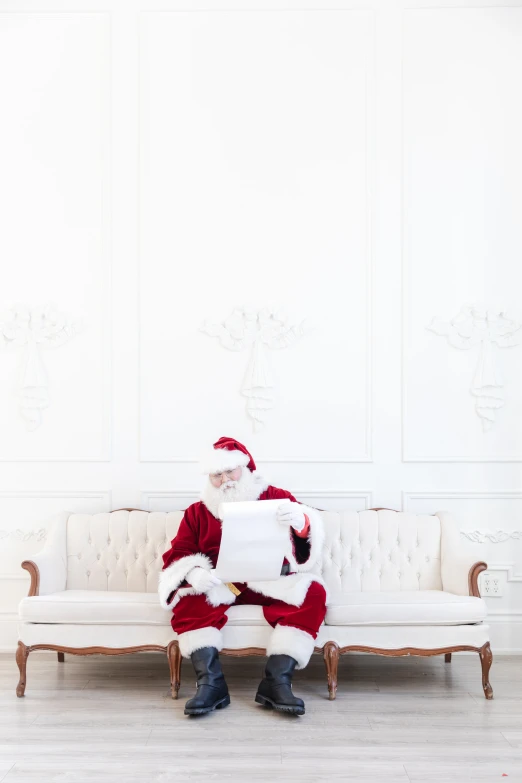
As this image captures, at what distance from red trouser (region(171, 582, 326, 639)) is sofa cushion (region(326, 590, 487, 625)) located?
10cm

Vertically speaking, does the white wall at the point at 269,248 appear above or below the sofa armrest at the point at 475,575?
above

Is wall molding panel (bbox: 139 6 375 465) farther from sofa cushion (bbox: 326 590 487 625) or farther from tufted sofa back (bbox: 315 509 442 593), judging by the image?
sofa cushion (bbox: 326 590 487 625)

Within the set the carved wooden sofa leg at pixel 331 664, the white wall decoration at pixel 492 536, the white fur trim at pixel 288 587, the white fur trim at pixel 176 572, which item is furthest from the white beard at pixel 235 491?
the white wall decoration at pixel 492 536

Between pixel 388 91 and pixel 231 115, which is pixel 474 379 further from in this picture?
pixel 231 115

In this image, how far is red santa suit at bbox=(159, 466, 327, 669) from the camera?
3.11 meters

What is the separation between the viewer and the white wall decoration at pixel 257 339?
407cm

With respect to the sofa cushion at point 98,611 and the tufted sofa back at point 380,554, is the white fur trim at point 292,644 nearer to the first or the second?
the sofa cushion at point 98,611

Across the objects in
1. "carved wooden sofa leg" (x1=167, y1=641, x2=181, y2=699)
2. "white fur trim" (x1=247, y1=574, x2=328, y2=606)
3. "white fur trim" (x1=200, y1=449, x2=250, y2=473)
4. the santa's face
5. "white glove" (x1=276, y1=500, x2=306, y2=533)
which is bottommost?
"carved wooden sofa leg" (x1=167, y1=641, x2=181, y2=699)

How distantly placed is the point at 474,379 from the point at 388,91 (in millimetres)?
1745

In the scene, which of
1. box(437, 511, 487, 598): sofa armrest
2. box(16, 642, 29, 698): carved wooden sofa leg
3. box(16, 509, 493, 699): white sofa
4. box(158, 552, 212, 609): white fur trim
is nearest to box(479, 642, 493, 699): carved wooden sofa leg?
box(16, 509, 493, 699): white sofa

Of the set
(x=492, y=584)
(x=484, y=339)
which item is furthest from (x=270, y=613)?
(x=484, y=339)

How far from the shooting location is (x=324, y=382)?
4.10 meters

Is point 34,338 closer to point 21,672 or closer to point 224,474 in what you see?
point 224,474

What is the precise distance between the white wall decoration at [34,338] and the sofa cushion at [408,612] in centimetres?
204
